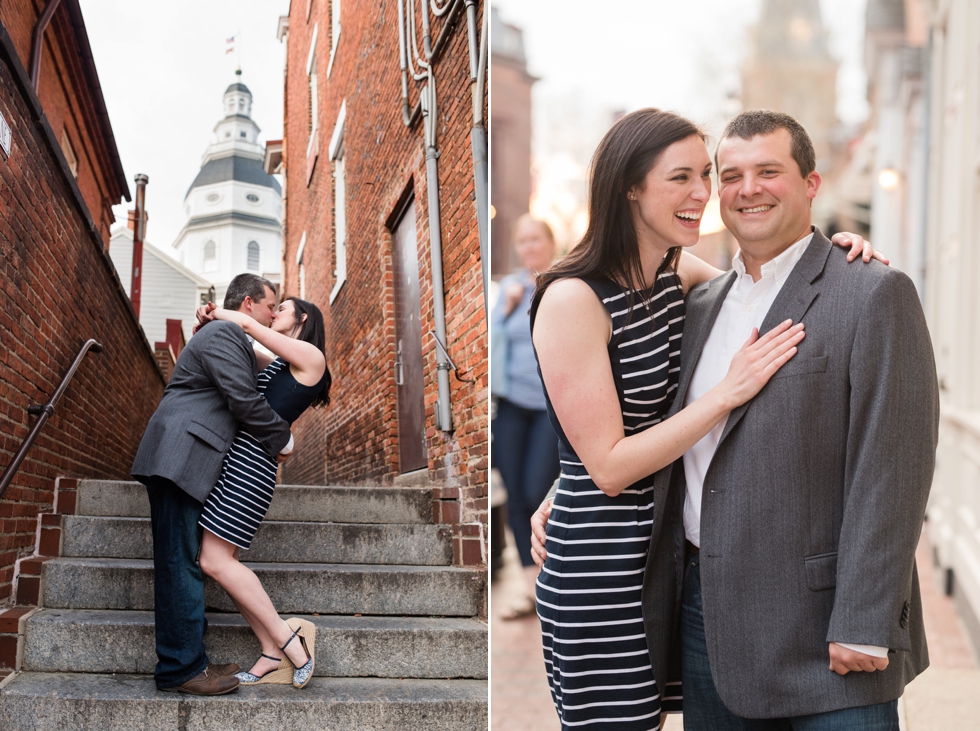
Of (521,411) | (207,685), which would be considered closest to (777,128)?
(207,685)

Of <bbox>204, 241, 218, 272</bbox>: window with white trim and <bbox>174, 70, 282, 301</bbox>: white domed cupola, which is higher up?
<bbox>174, 70, 282, 301</bbox>: white domed cupola

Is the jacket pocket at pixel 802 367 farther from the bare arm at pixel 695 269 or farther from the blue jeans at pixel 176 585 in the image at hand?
the blue jeans at pixel 176 585

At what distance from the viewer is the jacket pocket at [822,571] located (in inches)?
64.9

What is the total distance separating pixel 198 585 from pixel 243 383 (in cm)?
79

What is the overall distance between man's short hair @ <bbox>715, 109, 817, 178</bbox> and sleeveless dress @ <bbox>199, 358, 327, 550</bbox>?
2423 millimetres

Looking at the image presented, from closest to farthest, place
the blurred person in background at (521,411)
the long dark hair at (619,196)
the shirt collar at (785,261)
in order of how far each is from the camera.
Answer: the shirt collar at (785,261) → the long dark hair at (619,196) → the blurred person in background at (521,411)

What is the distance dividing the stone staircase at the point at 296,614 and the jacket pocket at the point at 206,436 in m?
0.91

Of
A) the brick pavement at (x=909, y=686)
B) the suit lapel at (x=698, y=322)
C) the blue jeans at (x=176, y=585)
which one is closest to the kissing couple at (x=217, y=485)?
the blue jeans at (x=176, y=585)

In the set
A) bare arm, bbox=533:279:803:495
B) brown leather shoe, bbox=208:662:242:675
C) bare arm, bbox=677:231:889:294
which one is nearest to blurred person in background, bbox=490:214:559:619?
brown leather shoe, bbox=208:662:242:675

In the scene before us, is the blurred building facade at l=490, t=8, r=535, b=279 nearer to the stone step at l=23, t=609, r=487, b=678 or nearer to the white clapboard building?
the white clapboard building

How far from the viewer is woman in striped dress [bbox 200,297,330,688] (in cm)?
354

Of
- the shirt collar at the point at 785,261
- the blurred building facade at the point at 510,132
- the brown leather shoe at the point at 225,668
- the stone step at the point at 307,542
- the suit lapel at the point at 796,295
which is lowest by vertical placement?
the brown leather shoe at the point at 225,668

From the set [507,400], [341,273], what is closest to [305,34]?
[341,273]

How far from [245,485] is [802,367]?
99.6 inches
